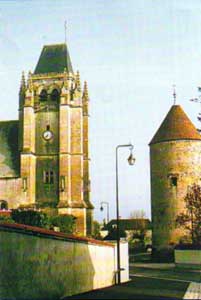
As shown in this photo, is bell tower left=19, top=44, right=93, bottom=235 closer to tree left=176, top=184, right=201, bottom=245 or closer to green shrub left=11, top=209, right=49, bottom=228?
tree left=176, top=184, right=201, bottom=245

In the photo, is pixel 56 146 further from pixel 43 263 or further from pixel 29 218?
pixel 43 263

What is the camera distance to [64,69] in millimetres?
64062

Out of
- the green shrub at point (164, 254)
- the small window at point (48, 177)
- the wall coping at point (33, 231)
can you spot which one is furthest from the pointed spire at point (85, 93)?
the wall coping at point (33, 231)

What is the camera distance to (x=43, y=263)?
15.7 metres

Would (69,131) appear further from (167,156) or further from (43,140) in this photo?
(167,156)

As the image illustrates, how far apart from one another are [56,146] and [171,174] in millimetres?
13767

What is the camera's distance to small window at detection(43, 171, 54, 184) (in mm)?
60688

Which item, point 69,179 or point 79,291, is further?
point 69,179

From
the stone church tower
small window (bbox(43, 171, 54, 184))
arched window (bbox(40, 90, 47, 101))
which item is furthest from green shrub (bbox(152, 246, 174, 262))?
arched window (bbox(40, 90, 47, 101))

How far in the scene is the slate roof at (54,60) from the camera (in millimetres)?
64875

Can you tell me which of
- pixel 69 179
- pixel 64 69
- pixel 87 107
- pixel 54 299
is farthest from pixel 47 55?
pixel 54 299

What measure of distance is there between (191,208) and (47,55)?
2809 centimetres

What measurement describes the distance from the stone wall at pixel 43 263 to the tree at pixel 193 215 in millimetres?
27052

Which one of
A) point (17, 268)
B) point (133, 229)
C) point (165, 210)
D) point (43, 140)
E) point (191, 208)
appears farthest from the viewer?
point (133, 229)
